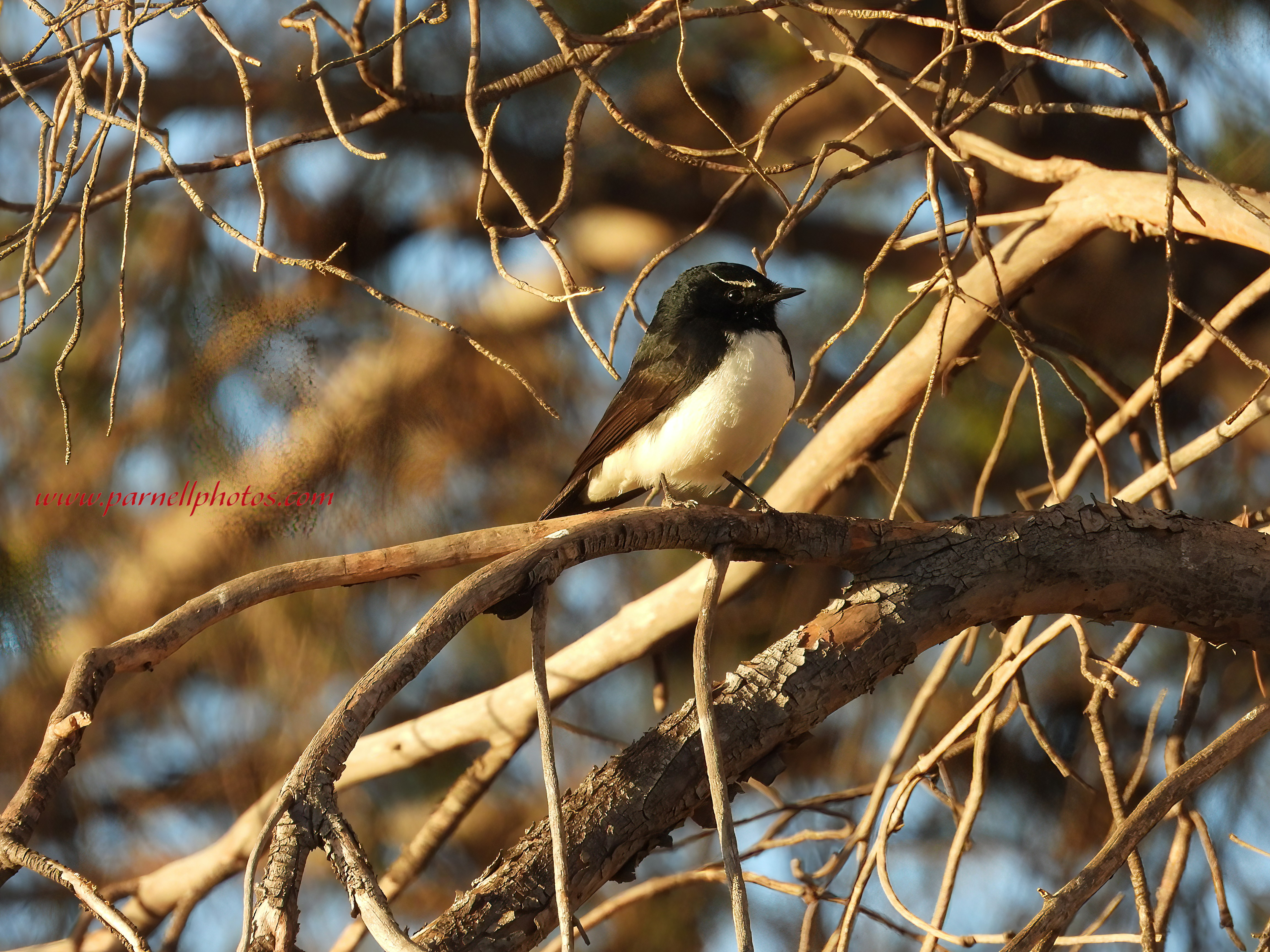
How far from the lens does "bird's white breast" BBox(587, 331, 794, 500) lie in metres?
2.86

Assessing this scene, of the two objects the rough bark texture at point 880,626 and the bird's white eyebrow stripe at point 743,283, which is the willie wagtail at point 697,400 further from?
the rough bark texture at point 880,626

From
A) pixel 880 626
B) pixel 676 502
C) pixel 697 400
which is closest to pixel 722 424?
pixel 697 400

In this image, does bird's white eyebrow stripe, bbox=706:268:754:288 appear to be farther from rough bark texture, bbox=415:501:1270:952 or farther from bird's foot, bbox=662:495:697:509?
rough bark texture, bbox=415:501:1270:952

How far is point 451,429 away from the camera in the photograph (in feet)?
13.1

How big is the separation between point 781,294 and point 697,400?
45cm

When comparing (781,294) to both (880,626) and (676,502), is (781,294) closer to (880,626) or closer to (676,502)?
(676,502)

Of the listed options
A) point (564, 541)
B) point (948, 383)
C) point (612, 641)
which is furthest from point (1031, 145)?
point (564, 541)

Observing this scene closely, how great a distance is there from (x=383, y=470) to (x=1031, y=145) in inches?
102

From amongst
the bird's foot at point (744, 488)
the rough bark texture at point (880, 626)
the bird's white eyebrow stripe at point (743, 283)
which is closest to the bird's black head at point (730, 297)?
the bird's white eyebrow stripe at point (743, 283)

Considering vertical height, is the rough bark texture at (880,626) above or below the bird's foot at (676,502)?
below

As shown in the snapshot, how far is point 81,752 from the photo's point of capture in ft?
13.8

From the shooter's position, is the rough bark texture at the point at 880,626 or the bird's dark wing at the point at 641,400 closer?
the rough bark texture at the point at 880,626

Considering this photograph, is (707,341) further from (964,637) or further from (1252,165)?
(1252,165)

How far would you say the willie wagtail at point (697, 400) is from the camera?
2.88m
